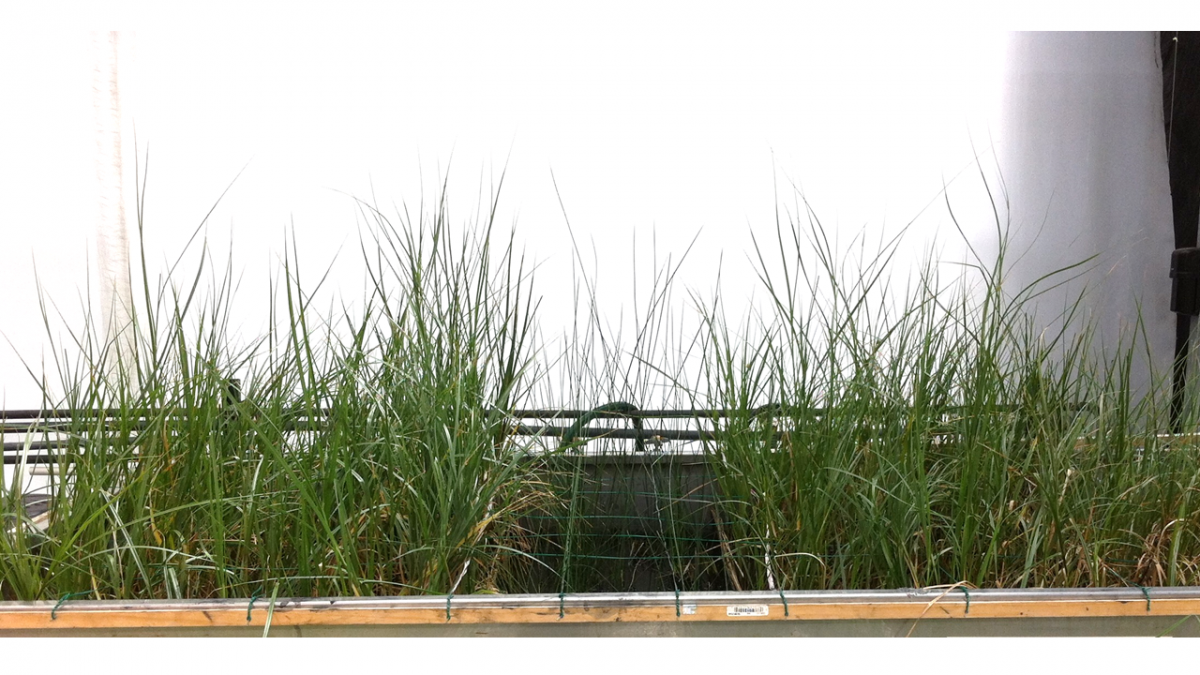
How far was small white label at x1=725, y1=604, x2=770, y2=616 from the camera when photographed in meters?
0.89

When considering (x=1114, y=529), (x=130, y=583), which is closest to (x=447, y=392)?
(x=130, y=583)

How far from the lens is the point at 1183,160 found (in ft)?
5.88

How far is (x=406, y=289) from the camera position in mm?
1273

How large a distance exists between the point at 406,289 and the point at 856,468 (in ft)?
2.50

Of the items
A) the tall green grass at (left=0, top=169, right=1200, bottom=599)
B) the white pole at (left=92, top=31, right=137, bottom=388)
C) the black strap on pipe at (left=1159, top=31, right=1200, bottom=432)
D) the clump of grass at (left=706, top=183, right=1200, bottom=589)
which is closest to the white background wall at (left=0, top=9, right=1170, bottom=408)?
the white pole at (left=92, top=31, right=137, bottom=388)

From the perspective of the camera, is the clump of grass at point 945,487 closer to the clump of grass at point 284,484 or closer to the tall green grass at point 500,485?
the tall green grass at point 500,485

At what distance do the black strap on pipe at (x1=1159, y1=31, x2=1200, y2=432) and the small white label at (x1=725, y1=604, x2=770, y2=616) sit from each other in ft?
4.68

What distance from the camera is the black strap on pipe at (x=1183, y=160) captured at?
1.78 m

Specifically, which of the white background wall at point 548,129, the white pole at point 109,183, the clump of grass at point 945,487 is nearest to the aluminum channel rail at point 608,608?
the clump of grass at point 945,487

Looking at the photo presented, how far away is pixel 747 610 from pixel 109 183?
1.49 metres

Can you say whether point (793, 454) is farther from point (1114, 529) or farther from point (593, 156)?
point (593, 156)

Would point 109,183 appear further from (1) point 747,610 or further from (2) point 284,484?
(1) point 747,610

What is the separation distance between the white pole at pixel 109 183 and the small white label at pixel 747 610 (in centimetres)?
131

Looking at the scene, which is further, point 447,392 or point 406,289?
point 406,289
